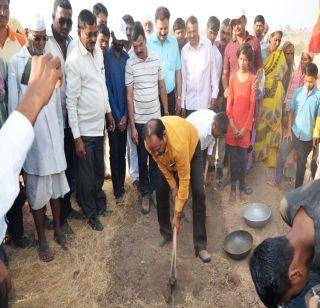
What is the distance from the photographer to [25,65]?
3.05 metres

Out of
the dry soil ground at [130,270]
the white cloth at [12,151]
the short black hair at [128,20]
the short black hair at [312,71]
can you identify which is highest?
the short black hair at [128,20]

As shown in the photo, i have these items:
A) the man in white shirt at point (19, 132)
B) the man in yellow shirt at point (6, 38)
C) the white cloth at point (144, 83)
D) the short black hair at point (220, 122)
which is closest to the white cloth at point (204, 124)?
the short black hair at point (220, 122)

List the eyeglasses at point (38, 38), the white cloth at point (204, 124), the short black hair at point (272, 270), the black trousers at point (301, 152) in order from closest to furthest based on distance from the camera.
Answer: the short black hair at point (272, 270), the eyeglasses at point (38, 38), the white cloth at point (204, 124), the black trousers at point (301, 152)

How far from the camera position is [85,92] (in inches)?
148

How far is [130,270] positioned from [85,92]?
76.4 inches

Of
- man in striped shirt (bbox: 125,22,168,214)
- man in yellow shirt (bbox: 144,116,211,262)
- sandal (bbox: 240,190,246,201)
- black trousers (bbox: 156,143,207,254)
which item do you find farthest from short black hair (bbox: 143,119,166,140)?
sandal (bbox: 240,190,246,201)

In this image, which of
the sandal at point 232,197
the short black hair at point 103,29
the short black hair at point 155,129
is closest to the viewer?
the short black hair at point 155,129

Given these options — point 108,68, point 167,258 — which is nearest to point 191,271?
point 167,258

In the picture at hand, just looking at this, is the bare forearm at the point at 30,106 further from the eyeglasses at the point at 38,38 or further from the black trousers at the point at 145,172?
the black trousers at the point at 145,172

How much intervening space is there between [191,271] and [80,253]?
47.7 inches

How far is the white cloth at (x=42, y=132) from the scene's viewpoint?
3.07m

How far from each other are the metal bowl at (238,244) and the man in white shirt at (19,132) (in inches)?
120

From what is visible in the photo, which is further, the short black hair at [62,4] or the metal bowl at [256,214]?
the metal bowl at [256,214]

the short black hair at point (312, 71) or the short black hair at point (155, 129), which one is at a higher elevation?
the short black hair at point (312, 71)
